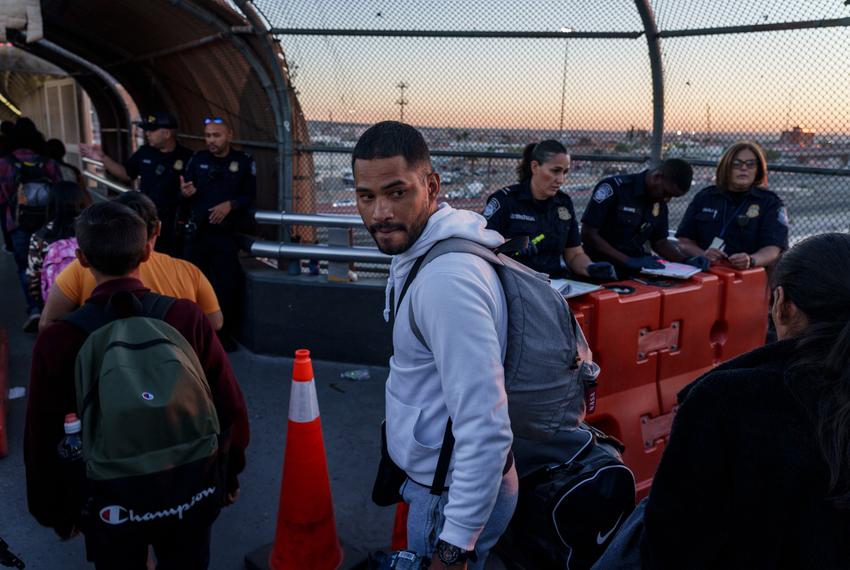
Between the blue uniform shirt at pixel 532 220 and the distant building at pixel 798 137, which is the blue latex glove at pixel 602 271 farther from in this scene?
the distant building at pixel 798 137

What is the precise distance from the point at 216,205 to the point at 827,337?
535 centimetres

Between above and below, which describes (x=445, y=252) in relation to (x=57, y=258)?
above

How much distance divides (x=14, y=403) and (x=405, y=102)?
3729 mm

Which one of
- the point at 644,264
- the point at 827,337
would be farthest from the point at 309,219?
the point at 827,337

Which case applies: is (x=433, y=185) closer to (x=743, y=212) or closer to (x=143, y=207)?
(x=143, y=207)

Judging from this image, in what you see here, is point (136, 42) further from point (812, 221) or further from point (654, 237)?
point (812, 221)

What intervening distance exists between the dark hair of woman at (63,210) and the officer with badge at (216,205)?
35.4 inches

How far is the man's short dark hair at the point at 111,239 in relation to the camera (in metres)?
2.24

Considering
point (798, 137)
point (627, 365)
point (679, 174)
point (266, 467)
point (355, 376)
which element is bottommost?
point (266, 467)

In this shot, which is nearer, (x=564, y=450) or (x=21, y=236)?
(x=564, y=450)

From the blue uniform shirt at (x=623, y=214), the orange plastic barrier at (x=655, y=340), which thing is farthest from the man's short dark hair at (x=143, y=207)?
the blue uniform shirt at (x=623, y=214)

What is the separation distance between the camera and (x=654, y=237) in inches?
202

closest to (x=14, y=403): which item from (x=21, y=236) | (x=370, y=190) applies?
(x=21, y=236)

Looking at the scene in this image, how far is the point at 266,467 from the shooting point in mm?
4191
